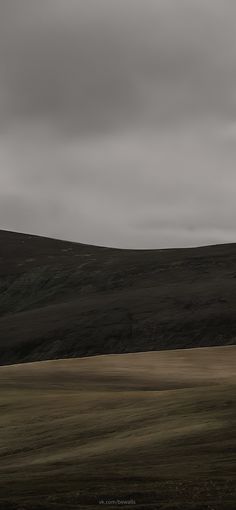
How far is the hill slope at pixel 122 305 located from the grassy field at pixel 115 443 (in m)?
54.6

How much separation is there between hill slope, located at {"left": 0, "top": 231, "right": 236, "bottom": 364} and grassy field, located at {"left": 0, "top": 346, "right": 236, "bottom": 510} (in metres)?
54.6

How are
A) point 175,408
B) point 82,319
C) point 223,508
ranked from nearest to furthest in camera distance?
point 223,508 → point 175,408 → point 82,319

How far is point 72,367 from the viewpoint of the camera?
A: 87.8m

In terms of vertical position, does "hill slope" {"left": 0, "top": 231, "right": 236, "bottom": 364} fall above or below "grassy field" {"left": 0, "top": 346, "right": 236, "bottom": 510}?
above

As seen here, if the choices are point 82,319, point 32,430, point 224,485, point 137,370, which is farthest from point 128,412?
point 82,319

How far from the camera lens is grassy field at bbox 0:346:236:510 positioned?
84.0 feet

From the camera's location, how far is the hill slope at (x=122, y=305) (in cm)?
13375

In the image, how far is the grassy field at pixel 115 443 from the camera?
25.6 metres

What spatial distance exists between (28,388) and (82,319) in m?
77.4

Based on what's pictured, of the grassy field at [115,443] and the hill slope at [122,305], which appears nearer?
the grassy field at [115,443]

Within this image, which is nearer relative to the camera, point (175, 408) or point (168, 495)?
point (168, 495)

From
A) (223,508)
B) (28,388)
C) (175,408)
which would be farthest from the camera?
(28,388)

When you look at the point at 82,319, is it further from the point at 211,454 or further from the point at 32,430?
the point at 211,454

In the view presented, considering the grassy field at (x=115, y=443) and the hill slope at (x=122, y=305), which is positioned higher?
the hill slope at (x=122, y=305)
